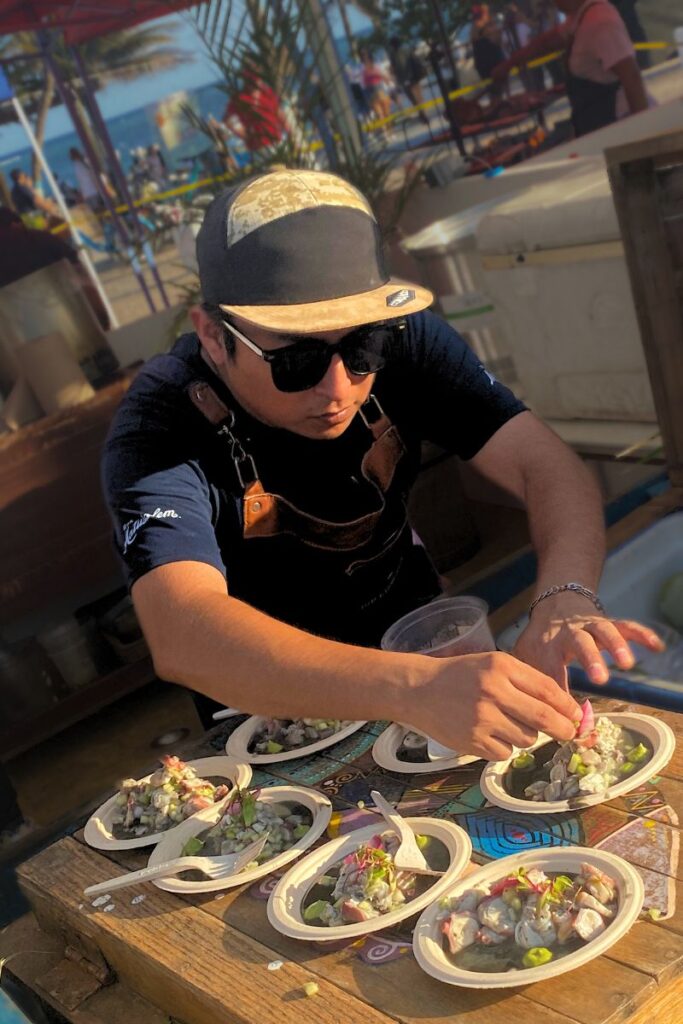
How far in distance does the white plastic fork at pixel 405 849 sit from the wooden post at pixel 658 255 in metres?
1.48

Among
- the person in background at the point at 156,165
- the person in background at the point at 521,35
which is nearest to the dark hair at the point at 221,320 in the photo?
the person in background at the point at 156,165

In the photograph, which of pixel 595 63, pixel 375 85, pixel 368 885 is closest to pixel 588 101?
pixel 595 63

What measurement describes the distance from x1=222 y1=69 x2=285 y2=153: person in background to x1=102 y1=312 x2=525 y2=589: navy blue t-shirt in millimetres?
3550

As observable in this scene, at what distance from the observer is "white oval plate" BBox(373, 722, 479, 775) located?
6.07ft

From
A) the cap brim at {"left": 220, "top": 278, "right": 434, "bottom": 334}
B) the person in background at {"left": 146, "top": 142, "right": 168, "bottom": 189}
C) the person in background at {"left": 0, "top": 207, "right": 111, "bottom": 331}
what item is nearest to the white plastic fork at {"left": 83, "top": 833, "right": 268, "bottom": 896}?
the cap brim at {"left": 220, "top": 278, "right": 434, "bottom": 334}

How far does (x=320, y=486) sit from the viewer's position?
2.34 m

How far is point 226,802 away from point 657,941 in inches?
31.8

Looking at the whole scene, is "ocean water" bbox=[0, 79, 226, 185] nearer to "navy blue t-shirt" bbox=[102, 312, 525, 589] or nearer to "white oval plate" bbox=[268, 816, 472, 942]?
"navy blue t-shirt" bbox=[102, 312, 525, 589]

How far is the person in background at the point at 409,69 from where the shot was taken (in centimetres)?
584

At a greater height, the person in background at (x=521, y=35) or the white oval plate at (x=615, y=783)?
the person in background at (x=521, y=35)

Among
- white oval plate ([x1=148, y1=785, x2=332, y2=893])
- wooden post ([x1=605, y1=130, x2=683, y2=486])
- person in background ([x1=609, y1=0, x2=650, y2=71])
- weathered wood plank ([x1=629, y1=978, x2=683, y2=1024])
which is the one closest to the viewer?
weathered wood plank ([x1=629, y1=978, x2=683, y2=1024])

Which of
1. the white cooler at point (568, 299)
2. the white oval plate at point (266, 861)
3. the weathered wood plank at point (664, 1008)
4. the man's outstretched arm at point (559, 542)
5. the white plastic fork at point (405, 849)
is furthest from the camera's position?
the white cooler at point (568, 299)

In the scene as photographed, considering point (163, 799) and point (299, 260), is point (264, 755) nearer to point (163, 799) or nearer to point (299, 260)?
point (163, 799)

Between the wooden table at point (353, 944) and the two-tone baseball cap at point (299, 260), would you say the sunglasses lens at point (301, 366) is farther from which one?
the wooden table at point (353, 944)
